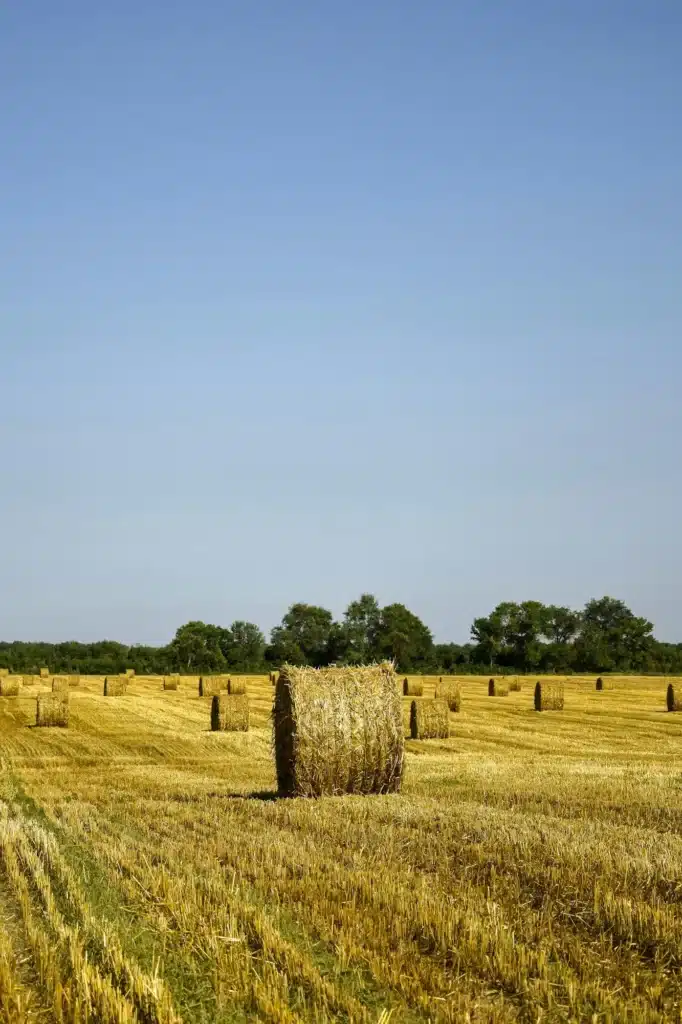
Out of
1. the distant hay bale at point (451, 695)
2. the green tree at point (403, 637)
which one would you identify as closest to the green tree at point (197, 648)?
the green tree at point (403, 637)

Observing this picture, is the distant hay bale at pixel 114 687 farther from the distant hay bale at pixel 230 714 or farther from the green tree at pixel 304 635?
the green tree at pixel 304 635

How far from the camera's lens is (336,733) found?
12.9 meters

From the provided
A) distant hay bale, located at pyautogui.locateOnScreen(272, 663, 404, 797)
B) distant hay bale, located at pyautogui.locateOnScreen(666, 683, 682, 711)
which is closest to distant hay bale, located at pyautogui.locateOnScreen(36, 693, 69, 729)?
distant hay bale, located at pyautogui.locateOnScreen(272, 663, 404, 797)

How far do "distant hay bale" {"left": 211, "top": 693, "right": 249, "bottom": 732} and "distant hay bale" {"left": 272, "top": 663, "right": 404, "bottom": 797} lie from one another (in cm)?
907

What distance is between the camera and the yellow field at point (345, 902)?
Answer: 489 centimetres

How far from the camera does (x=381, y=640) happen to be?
Answer: 276ft

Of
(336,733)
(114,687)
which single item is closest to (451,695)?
(114,687)

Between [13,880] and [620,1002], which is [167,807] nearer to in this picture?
[13,880]

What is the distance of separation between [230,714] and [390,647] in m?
61.3

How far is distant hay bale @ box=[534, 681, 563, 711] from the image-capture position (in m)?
29.2

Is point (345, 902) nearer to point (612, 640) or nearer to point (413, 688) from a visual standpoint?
point (413, 688)

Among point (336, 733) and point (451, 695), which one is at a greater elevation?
point (336, 733)

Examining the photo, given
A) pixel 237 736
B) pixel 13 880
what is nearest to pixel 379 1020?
pixel 13 880

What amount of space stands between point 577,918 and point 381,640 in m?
78.4
